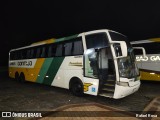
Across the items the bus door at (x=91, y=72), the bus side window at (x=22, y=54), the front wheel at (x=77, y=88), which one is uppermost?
the bus side window at (x=22, y=54)

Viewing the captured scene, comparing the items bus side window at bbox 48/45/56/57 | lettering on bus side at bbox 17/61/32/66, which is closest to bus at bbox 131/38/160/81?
bus side window at bbox 48/45/56/57

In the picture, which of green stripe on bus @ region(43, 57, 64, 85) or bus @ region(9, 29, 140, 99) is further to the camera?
green stripe on bus @ region(43, 57, 64, 85)

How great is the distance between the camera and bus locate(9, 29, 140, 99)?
7195mm

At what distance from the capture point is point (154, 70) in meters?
11.8

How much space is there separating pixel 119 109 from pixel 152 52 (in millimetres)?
7053

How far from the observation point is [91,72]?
7.96 meters

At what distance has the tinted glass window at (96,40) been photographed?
25.0ft

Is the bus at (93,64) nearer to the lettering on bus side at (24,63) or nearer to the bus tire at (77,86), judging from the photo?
the bus tire at (77,86)

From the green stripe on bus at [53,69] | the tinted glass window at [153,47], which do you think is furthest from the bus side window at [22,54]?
the tinted glass window at [153,47]

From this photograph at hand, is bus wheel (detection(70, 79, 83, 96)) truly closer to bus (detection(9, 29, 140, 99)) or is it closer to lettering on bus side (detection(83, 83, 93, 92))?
bus (detection(9, 29, 140, 99))

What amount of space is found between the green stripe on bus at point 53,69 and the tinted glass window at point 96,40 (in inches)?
90.3

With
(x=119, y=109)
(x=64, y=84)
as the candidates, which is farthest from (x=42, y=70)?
(x=119, y=109)

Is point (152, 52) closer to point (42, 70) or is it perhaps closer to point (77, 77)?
point (77, 77)

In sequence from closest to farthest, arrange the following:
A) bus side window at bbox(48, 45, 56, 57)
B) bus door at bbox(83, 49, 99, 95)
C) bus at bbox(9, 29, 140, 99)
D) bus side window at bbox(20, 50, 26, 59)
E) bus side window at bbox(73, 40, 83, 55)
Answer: bus at bbox(9, 29, 140, 99), bus door at bbox(83, 49, 99, 95), bus side window at bbox(73, 40, 83, 55), bus side window at bbox(48, 45, 56, 57), bus side window at bbox(20, 50, 26, 59)
